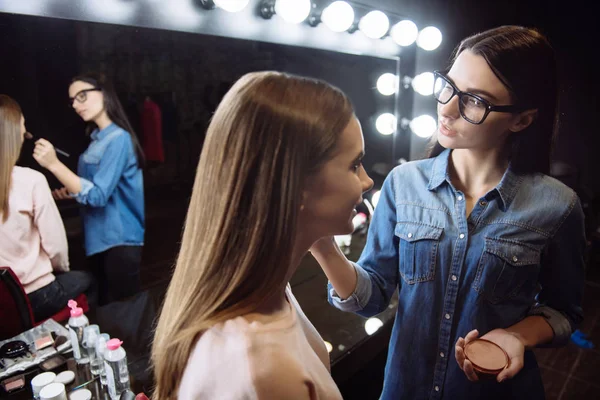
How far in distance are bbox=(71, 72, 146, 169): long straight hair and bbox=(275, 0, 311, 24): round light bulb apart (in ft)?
2.46

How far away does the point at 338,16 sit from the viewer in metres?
1.86

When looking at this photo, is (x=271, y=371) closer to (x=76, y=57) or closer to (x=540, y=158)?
(x=540, y=158)

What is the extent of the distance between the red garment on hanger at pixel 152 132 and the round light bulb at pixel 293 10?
26.1 inches

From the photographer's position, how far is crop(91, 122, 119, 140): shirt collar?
4.07ft

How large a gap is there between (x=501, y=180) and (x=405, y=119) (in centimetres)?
171

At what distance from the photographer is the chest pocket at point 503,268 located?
2.62ft

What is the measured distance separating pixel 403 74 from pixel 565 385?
1.74 metres

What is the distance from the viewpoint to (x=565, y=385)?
6.32 ft

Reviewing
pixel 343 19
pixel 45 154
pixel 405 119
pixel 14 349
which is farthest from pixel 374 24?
pixel 14 349

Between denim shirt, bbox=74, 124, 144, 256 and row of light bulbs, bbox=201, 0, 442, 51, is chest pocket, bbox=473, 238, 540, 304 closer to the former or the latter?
denim shirt, bbox=74, 124, 144, 256

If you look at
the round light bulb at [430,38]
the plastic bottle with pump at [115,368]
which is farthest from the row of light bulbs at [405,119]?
the plastic bottle with pump at [115,368]

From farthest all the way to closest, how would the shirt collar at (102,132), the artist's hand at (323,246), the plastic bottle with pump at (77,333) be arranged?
the shirt collar at (102,132) < the plastic bottle with pump at (77,333) < the artist's hand at (323,246)

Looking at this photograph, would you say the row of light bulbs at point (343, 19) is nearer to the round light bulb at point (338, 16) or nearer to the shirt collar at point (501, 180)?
the round light bulb at point (338, 16)

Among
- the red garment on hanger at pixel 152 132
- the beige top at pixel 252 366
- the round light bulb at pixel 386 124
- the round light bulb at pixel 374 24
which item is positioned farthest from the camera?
the round light bulb at pixel 386 124
